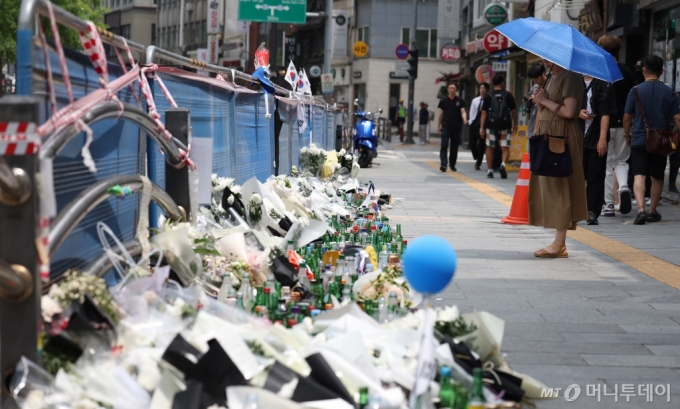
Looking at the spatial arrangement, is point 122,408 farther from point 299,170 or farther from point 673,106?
point 299,170

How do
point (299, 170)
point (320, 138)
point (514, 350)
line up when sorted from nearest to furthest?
point (514, 350) → point (299, 170) → point (320, 138)

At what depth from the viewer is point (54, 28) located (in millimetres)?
3928

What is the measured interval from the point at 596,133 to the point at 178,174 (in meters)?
7.36

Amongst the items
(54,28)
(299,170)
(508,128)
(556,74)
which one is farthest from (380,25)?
(54,28)

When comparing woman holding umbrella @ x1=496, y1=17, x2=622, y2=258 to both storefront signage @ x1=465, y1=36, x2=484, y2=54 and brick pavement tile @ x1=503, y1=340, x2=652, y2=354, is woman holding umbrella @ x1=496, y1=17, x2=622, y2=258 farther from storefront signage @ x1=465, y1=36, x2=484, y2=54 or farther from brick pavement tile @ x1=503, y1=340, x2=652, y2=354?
storefront signage @ x1=465, y1=36, x2=484, y2=54

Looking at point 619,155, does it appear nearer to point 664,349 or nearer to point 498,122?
point 664,349

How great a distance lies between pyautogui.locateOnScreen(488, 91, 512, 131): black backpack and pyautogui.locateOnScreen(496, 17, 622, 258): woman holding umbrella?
11014mm

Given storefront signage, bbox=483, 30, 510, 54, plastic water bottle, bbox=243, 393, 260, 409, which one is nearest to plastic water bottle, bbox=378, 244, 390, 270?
plastic water bottle, bbox=243, 393, 260, 409

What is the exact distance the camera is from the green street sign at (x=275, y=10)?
30.4 m

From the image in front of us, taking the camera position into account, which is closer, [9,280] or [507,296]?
[9,280]

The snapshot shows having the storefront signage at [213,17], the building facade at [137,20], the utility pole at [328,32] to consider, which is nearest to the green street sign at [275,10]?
the utility pole at [328,32]

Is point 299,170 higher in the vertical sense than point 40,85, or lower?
lower

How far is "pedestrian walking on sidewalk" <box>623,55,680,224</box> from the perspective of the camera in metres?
11.6

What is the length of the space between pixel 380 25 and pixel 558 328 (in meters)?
57.9
